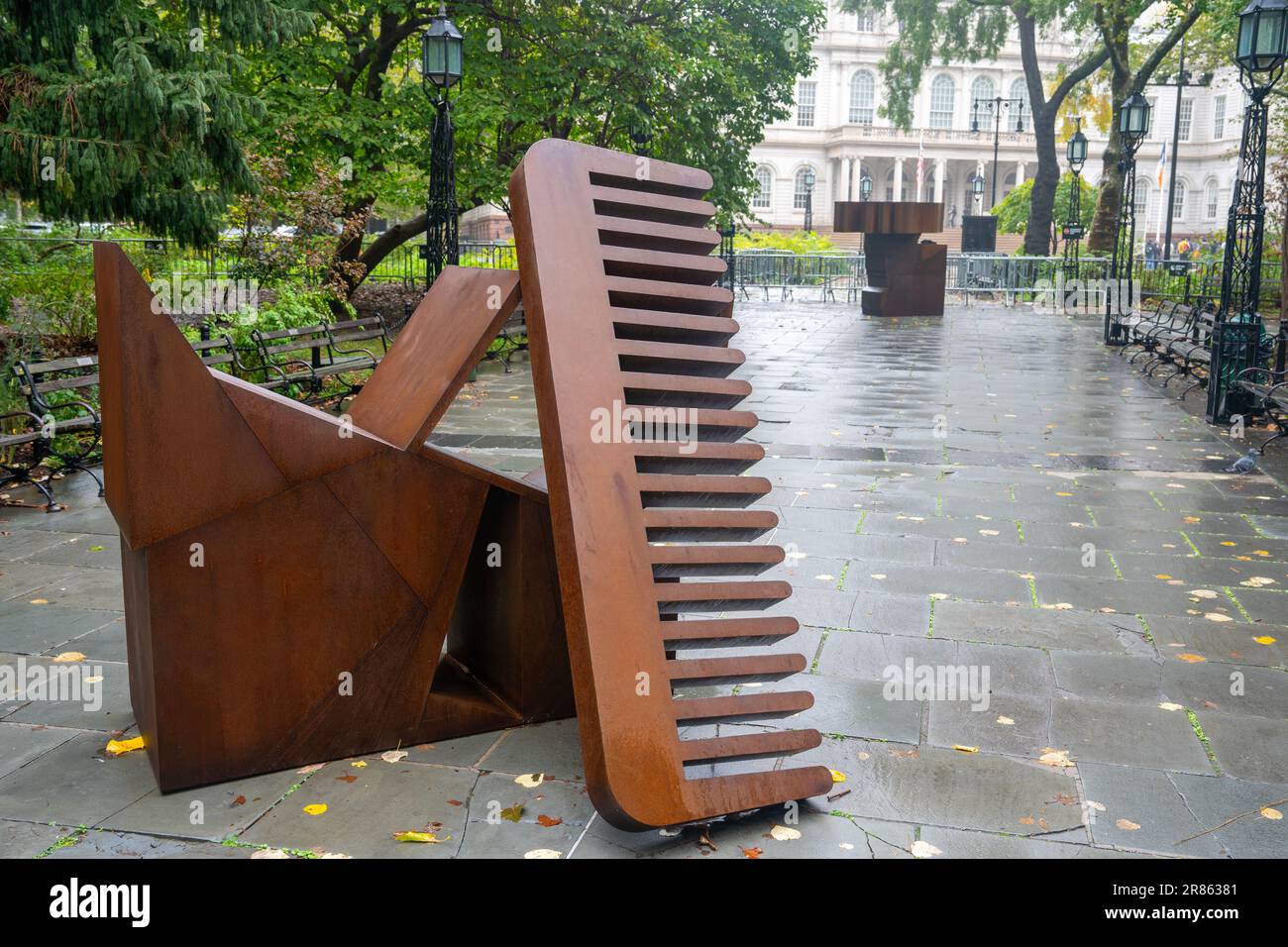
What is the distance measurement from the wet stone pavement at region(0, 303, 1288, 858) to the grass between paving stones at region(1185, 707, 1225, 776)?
0.04ft

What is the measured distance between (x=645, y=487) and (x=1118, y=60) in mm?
27291

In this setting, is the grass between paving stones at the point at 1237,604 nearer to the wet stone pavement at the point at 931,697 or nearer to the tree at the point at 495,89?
the wet stone pavement at the point at 931,697

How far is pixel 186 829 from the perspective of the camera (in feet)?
11.3

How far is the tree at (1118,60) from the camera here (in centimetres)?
2458

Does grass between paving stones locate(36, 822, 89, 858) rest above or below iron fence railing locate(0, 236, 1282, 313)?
below

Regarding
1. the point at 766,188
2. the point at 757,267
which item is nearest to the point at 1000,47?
the point at 757,267

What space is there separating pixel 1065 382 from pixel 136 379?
13.5 metres

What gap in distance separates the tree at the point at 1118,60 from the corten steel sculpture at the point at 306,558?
22032mm

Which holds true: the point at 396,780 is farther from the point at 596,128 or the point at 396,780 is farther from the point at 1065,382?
the point at 596,128

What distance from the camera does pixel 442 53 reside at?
44.7ft

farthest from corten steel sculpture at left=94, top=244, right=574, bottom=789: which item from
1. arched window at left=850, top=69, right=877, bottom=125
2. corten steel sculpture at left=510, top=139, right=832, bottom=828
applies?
arched window at left=850, top=69, right=877, bottom=125

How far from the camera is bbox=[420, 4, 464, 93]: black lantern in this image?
13586 millimetres

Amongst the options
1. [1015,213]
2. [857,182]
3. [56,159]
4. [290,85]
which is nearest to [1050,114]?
[1015,213]

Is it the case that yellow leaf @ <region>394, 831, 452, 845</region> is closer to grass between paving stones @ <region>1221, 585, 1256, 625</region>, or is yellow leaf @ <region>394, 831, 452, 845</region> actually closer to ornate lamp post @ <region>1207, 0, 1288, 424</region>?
grass between paving stones @ <region>1221, 585, 1256, 625</region>
